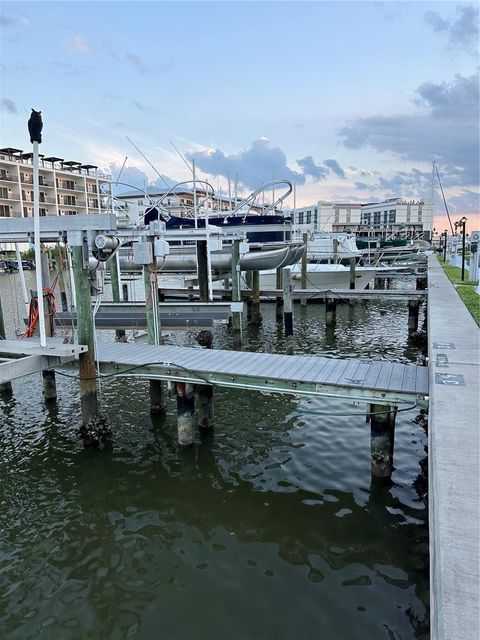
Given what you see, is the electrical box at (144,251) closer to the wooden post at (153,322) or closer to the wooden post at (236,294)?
the wooden post at (153,322)

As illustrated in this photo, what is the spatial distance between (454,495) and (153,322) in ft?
28.5

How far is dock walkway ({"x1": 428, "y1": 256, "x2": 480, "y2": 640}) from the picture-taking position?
2816mm

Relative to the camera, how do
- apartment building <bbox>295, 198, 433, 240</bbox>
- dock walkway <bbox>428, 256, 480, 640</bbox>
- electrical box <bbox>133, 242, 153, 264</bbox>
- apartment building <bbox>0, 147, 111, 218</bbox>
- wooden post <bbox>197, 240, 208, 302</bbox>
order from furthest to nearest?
apartment building <bbox>295, 198, 433, 240</bbox>
apartment building <bbox>0, 147, 111, 218</bbox>
wooden post <bbox>197, 240, 208, 302</bbox>
electrical box <bbox>133, 242, 153, 264</bbox>
dock walkway <bbox>428, 256, 480, 640</bbox>

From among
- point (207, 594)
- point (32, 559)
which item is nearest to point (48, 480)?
point (32, 559)

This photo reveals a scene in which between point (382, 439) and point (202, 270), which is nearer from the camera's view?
point (382, 439)

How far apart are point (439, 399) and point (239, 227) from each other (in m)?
19.9

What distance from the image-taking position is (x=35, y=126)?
8.08 metres

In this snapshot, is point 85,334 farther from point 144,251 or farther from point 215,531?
point 215,531

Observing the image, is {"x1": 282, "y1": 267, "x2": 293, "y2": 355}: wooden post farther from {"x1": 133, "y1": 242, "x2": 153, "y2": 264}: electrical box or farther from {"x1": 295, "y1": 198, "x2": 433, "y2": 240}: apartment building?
{"x1": 295, "y1": 198, "x2": 433, "y2": 240}: apartment building

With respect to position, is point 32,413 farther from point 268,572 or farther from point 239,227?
point 239,227

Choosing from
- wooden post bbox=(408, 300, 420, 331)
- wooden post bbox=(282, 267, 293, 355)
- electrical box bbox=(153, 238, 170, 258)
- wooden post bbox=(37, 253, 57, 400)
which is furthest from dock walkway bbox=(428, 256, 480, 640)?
wooden post bbox=(408, 300, 420, 331)

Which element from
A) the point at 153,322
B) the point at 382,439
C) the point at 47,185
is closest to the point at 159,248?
the point at 153,322

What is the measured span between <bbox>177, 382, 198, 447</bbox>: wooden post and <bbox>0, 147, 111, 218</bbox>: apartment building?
223ft

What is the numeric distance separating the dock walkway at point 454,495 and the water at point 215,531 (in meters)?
1.69
